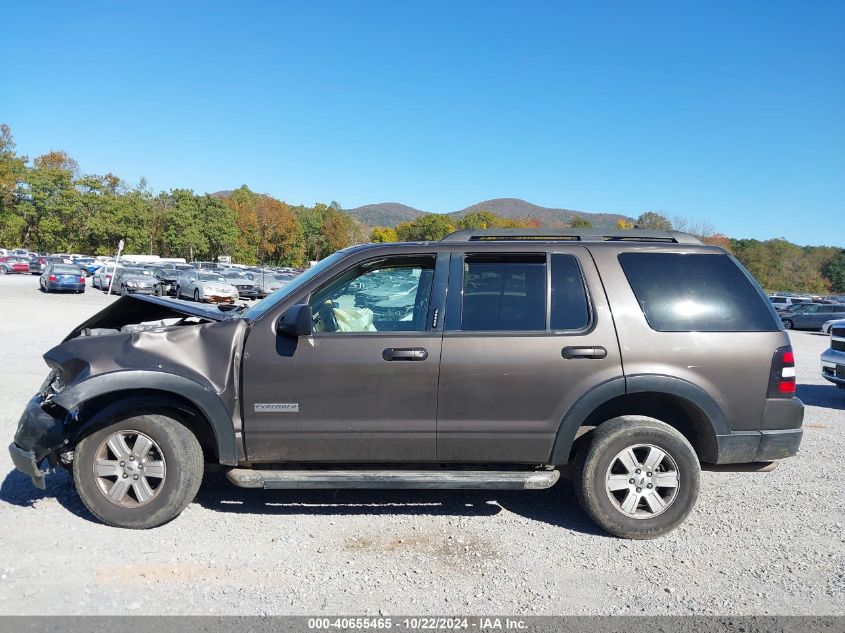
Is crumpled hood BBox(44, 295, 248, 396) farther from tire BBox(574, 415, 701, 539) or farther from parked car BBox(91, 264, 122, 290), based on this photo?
parked car BBox(91, 264, 122, 290)

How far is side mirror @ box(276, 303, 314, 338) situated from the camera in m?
3.79

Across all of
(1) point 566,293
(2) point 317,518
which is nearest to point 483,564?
(2) point 317,518

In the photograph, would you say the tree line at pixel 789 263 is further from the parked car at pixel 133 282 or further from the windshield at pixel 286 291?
the windshield at pixel 286 291

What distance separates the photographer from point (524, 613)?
121 inches

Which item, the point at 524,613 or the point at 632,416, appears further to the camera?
the point at 632,416

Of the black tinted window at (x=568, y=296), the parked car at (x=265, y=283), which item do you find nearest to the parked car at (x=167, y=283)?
the parked car at (x=265, y=283)

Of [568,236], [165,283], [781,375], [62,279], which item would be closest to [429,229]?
[165,283]

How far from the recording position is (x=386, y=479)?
3.87 m

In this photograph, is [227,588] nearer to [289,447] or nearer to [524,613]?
[289,447]

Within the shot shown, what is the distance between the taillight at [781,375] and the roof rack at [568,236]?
3.15ft

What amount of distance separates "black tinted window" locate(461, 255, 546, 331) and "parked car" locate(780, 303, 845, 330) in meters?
30.6

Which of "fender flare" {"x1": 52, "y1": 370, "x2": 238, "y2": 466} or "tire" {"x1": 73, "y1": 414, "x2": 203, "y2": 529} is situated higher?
"fender flare" {"x1": 52, "y1": 370, "x2": 238, "y2": 466}

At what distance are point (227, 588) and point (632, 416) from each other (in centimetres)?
274

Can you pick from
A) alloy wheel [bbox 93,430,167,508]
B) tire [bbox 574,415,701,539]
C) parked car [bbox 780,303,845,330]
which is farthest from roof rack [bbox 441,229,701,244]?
parked car [bbox 780,303,845,330]
